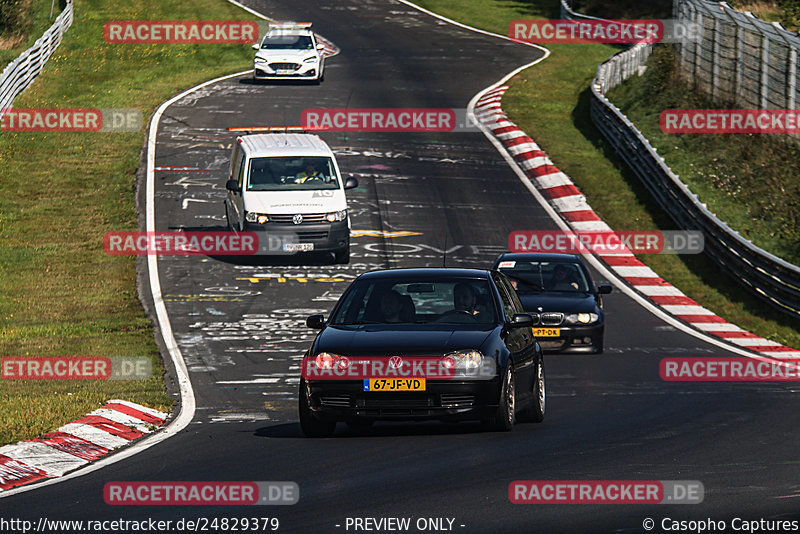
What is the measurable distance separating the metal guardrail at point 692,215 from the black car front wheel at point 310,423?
483 inches

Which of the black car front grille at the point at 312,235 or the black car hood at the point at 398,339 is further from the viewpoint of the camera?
the black car front grille at the point at 312,235

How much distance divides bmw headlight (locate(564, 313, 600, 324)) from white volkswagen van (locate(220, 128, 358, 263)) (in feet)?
22.3

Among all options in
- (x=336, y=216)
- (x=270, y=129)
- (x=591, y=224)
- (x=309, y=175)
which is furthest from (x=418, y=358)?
(x=270, y=129)

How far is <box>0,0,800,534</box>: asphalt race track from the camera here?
855cm

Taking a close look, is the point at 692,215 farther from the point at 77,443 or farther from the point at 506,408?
the point at 77,443

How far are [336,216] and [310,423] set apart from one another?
43.0 ft

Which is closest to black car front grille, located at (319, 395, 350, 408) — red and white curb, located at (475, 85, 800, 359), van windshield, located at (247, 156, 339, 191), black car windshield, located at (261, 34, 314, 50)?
red and white curb, located at (475, 85, 800, 359)

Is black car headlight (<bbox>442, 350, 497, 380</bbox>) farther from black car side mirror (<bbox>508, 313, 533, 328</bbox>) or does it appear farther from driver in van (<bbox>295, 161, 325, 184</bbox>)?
driver in van (<bbox>295, 161, 325, 184</bbox>)

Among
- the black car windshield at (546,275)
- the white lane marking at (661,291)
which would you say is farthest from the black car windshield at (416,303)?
the white lane marking at (661,291)

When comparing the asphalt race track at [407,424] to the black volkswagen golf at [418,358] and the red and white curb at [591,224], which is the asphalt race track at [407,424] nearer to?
the black volkswagen golf at [418,358]

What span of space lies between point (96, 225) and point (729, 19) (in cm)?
1669

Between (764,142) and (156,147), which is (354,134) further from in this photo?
(764,142)

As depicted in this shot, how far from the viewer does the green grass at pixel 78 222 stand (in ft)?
51.7

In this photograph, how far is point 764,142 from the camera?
32250 mm
